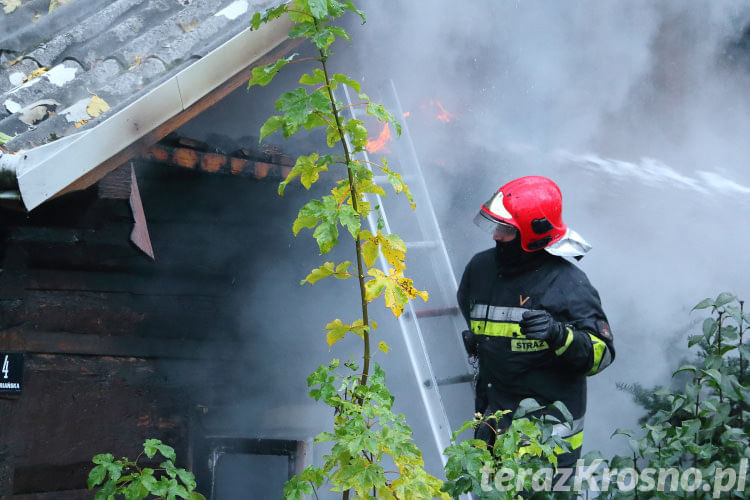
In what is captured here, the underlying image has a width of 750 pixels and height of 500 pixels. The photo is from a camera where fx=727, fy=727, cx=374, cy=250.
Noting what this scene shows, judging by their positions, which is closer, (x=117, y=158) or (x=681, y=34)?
(x=117, y=158)

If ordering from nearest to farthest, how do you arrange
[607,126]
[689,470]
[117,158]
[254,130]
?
[689,470]
[117,158]
[254,130]
[607,126]

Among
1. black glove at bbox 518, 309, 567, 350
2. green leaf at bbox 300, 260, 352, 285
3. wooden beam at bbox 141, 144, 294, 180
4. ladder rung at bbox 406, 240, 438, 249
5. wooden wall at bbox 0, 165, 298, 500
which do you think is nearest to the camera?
green leaf at bbox 300, 260, 352, 285

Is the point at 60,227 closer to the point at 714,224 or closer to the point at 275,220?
the point at 275,220

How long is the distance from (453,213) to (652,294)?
168 centimetres

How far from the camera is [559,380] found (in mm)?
3424

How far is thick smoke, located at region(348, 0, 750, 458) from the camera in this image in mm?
5582

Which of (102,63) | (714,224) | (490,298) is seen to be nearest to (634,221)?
(714,224)

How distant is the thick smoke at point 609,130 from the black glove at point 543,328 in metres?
2.66

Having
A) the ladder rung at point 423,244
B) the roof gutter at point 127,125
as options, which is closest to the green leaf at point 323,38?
the roof gutter at point 127,125

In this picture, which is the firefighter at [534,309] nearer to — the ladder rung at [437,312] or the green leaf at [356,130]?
the ladder rung at [437,312]

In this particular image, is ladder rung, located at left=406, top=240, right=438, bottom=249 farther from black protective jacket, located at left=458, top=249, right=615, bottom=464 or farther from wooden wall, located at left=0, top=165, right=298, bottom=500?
black protective jacket, located at left=458, top=249, right=615, bottom=464

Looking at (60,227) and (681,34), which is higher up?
(681,34)

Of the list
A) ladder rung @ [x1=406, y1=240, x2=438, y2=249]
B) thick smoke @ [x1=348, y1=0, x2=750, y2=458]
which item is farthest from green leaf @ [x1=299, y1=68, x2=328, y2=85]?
thick smoke @ [x1=348, y1=0, x2=750, y2=458]

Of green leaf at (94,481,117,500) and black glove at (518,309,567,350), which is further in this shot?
black glove at (518,309,567,350)
